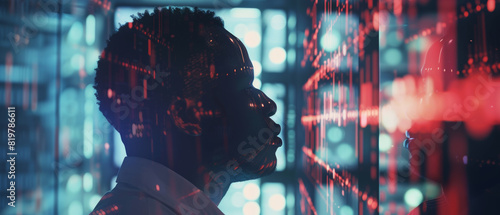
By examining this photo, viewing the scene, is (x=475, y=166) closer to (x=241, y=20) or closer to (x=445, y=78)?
(x=445, y=78)

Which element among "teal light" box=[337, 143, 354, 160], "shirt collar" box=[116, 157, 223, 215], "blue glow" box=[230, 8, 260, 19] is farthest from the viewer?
"blue glow" box=[230, 8, 260, 19]

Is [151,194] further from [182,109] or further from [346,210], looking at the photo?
[346,210]

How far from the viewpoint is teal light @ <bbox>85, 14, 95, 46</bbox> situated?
196cm

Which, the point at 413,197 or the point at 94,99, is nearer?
the point at 413,197

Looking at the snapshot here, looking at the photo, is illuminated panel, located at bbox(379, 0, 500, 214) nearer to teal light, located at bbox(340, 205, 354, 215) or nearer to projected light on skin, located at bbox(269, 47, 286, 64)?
teal light, located at bbox(340, 205, 354, 215)

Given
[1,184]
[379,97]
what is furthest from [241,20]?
[379,97]

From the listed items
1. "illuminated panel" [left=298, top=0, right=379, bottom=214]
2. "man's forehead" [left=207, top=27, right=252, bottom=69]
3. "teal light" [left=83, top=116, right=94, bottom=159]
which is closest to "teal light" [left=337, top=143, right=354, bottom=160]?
"illuminated panel" [left=298, top=0, right=379, bottom=214]

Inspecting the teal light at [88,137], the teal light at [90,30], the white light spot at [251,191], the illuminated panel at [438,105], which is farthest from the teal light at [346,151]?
the teal light at [90,30]

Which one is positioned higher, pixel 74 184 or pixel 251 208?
pixel 74 184

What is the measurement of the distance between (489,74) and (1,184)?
6.56 feet

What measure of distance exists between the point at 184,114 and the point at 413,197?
0.38m

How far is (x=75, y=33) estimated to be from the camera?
196cm

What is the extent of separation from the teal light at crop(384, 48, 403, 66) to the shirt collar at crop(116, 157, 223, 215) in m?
Result: 0.36

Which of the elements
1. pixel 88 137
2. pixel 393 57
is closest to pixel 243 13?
pixel 88 137
